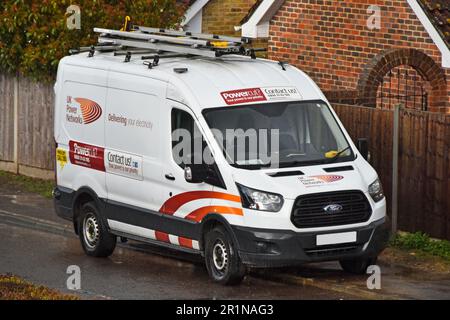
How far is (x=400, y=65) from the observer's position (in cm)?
2072

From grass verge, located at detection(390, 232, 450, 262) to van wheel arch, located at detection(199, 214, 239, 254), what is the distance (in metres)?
3.14

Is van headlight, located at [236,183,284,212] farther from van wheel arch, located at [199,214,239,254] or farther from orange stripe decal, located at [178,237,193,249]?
orange stripe decal, located at [178,237,193,249]

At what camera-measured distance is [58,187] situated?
17.5 meters

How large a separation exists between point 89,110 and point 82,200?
3.91 ft

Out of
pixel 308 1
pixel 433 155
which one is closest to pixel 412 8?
pixel 308 1

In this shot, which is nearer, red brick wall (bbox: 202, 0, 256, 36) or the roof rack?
the roof rack

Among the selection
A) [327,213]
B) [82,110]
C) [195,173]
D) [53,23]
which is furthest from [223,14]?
[327,213]

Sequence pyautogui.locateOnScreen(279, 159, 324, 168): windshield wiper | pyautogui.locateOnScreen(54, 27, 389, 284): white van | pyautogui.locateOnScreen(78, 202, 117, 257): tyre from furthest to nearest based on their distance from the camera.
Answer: pyautogui.locateOnScreen(78, 202, 117, 257): tyre, pyautogui.locateOnScreen(279, 159, 324, 168): windshield wiper, pyautogui.locateOnScreen(54, 27, 389, 284): white van

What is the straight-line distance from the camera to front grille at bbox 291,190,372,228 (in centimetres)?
1420

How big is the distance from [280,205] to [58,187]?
431cm

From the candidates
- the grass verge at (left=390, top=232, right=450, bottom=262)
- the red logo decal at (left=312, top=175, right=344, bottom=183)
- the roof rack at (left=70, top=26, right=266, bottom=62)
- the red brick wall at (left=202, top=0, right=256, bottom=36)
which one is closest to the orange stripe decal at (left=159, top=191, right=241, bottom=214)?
the red logo decal at (left=312, top=175, right=344, bottom=183)

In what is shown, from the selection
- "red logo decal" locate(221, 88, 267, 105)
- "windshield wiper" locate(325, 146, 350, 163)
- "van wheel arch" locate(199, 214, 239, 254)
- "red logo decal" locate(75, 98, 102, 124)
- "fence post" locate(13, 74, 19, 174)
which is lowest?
"fence post" locate(13, 74, 19, 174)

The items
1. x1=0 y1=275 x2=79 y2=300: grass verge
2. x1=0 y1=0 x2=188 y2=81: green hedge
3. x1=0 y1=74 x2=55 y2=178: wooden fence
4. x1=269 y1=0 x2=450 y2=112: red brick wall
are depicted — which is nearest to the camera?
x1=0 y1=275 x2=79 y2=300: grass verge

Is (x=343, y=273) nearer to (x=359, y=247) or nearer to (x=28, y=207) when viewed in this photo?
(x=359, y=247)
